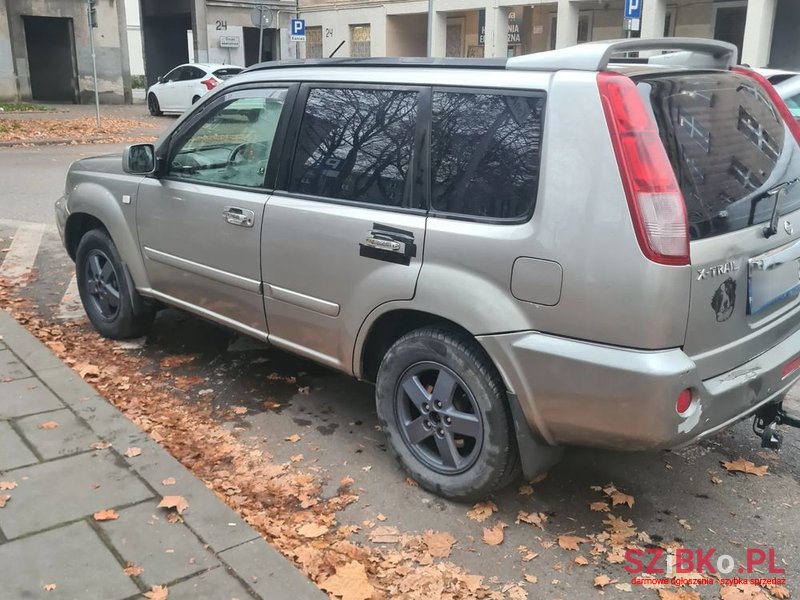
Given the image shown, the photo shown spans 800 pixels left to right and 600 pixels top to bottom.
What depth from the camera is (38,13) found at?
27.5 m

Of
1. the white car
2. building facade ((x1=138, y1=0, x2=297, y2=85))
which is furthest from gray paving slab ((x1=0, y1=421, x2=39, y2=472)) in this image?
building facade ((x1=138, y1=0, x2=297, y2=85))

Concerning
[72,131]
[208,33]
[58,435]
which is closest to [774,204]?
[58,435]

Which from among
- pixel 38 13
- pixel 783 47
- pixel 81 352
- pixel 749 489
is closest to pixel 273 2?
pixel 38 13

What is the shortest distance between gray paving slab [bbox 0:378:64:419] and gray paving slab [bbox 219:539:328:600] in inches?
69.0

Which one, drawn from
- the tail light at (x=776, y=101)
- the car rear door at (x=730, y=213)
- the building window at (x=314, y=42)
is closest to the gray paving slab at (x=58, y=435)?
the car rear door at (x=730, y=213)

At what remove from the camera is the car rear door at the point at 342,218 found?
3.47 meters

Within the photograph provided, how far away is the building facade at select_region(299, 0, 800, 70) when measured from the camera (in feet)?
83.4

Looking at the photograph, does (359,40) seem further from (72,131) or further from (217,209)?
(217,209)

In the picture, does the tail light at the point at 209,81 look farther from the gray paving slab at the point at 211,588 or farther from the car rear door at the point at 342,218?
the gray paving slab at the point at 211,588

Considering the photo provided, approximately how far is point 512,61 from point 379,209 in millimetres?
861

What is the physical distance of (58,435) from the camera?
3.90m

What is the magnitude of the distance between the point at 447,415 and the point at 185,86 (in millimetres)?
23065

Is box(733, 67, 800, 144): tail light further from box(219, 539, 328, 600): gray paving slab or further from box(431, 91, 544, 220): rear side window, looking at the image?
box(219, 539, 328, 600): gray paving slab

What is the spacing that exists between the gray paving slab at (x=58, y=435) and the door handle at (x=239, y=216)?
4.21 feet
